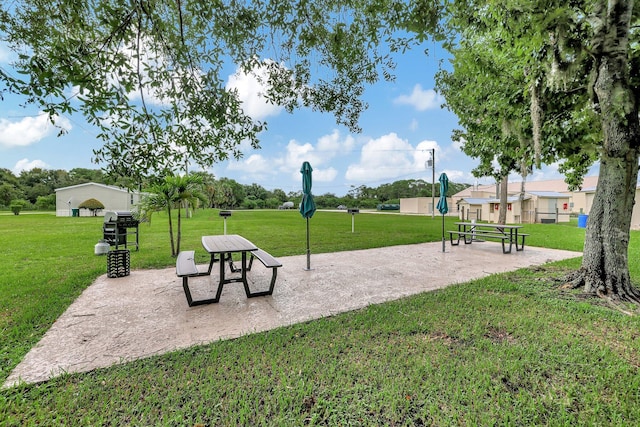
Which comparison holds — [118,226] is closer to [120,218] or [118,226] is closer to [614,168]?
[120,218]

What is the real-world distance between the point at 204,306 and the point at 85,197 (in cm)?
3502

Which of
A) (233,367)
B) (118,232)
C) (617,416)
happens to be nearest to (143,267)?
(118,232)

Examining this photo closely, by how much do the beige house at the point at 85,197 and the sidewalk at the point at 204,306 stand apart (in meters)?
29.2

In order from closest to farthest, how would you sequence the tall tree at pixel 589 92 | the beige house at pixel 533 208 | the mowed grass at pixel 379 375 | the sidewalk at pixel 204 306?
1. the mowed grass at pixel 379 375
2. the sidewalk at pixel 204 306
3. the tall tree at pixel 589 92
4. the beige house at pixel 533 208

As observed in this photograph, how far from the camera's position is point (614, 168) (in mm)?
3859

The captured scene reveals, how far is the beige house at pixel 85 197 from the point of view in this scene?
28969 millimetres

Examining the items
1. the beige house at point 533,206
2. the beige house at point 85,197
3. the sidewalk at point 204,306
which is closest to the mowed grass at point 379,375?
the sidewalk at point 204,306

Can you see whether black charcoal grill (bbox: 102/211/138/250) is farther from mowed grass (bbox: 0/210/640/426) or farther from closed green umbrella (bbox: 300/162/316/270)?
closed green umbrella (bbox: 300/162/316/270)

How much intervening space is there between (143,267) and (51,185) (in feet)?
181

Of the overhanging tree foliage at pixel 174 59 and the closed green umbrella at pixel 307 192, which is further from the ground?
the overhanging tree foliage at pixel 174 59

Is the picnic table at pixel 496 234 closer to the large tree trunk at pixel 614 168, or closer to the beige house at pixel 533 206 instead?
the large tree trunk at pixel 614 168

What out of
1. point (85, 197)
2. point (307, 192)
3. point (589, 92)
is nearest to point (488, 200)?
point (589, 92)

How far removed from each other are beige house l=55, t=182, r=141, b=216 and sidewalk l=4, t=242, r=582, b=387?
29.2 m

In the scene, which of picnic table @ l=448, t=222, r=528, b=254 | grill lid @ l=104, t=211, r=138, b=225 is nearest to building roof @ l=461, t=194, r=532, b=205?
picnic table @ l=448, t=222, r=528, b=254
